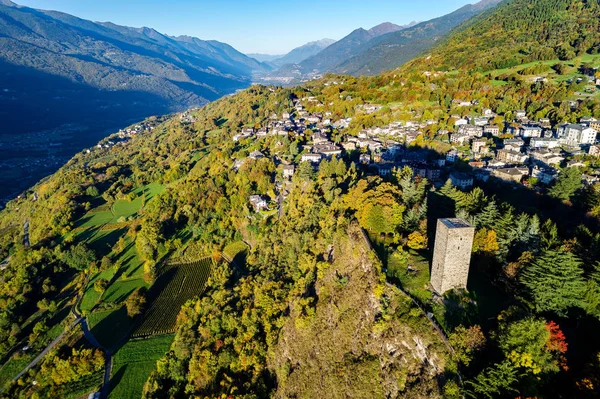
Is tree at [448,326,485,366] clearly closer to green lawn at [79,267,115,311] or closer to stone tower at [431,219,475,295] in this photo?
stone tower at [431,219,475,295]

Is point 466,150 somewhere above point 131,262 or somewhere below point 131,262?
above

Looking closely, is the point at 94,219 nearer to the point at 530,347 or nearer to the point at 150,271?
the point at 150,271

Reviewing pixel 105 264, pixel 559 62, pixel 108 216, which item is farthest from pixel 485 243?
pixel 559 62

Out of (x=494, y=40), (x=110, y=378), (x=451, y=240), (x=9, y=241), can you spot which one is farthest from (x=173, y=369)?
(x=494, y=40)

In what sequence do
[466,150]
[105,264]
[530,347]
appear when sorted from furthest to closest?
1. [466,150]
2. [105,264]
3. [530,347]

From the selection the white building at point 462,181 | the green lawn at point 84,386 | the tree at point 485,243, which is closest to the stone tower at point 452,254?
the tree at point 485,243
